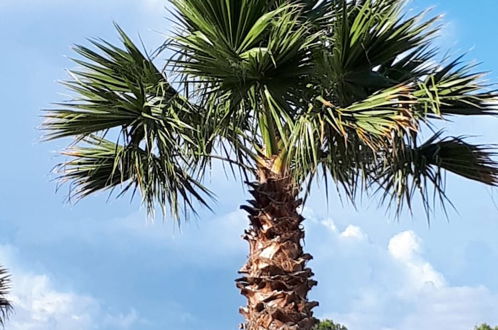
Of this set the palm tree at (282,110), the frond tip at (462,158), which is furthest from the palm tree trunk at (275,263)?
the frond tip at (462,158)

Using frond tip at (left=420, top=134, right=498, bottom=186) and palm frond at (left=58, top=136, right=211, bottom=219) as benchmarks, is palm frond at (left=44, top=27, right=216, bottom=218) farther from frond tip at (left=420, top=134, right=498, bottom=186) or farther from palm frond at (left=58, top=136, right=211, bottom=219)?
frond tip at (left=420, top=134, right=498, bottom=186)

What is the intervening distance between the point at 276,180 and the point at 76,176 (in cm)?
229

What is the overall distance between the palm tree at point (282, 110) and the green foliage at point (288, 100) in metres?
0.01

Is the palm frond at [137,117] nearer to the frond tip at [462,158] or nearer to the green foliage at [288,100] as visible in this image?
the green foliage at [288,100]

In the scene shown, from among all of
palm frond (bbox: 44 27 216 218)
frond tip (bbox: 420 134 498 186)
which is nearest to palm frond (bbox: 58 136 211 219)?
palm frond (bbox: 44 27 216 218)

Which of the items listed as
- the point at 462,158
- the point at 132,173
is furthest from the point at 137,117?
the point at 462,158

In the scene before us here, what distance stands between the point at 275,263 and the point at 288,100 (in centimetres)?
134

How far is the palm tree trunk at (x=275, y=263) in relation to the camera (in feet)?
18.8

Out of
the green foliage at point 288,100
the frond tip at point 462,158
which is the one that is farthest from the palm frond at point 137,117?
the frond tip at point 462,158

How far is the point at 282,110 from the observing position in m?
5.83

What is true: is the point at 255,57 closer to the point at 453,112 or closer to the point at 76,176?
the point at 453,112

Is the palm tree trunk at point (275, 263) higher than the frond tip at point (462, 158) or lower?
lower

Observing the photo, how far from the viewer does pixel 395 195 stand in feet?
22.4

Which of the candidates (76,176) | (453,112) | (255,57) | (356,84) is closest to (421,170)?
(453,112)
